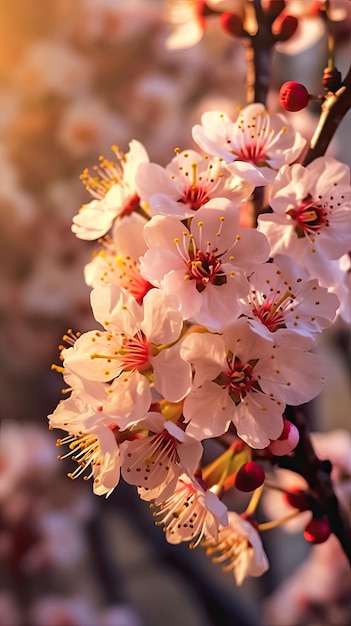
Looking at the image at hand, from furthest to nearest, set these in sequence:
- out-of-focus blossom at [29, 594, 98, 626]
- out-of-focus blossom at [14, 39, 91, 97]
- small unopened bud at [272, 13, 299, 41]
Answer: out-of-focus blossom at [14, 39, 91, 97] < out-of-focus blossom at [29, 594, 98, 626] < small unopened bud at [272, 13, 299, 41]

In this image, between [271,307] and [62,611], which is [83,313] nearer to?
[62,611]

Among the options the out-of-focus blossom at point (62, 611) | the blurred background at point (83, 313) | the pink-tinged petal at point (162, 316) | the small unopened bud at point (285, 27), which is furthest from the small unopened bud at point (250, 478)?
the out-of-focus blossom at point (62, 611)

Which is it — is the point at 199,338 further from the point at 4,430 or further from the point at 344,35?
the point at 4,430

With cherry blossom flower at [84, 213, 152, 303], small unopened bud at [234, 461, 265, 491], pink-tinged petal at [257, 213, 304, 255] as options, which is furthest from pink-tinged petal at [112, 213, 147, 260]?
small unopened bud at [234, 461, 265, 491]

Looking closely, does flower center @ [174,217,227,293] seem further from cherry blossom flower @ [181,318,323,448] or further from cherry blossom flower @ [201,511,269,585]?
cherry blossom flower @ [201,511,269,585]

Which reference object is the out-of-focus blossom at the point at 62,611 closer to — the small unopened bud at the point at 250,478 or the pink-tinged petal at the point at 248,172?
the small unopened bud at the point at 250,478

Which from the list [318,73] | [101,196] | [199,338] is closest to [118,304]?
[199,338]
